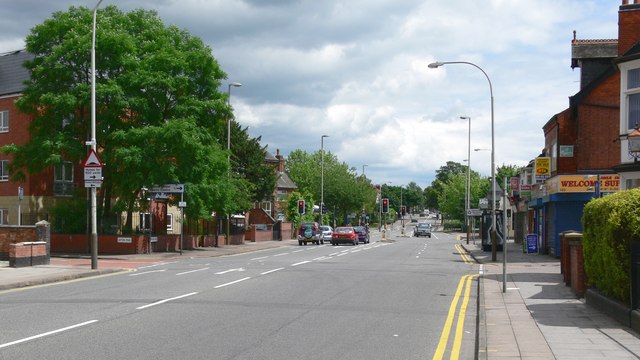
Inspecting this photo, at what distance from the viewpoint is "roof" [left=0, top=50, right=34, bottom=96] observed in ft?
144

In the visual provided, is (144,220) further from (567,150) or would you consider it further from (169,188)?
(567,150)

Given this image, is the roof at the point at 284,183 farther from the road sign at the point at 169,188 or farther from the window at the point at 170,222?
the road sign at the point at 169,188

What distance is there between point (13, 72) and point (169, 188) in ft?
57.2

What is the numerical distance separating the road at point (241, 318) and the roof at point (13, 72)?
26.7 metres

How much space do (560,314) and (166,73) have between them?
27.0m

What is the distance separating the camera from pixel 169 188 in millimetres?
35312

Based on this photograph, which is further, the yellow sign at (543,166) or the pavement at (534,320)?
the yellow sign at (543,166)

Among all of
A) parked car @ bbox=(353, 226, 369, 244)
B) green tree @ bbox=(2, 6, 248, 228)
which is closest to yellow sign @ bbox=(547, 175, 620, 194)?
green tree @ bbox=(2, 6, 248, 228)

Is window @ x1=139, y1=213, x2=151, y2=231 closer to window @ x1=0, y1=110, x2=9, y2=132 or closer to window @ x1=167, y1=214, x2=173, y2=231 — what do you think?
window @ x1=167, y1=214, x2=173, y2=231

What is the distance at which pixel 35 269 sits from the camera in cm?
2433

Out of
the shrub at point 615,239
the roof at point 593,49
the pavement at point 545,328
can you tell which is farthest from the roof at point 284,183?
the shrub at point 615,239

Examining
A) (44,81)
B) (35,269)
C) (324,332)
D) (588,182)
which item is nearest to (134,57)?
(44,81)

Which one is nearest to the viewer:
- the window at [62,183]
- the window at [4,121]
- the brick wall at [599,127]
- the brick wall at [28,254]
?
the brick wall at [28,254]

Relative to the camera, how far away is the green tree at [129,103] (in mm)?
34219
